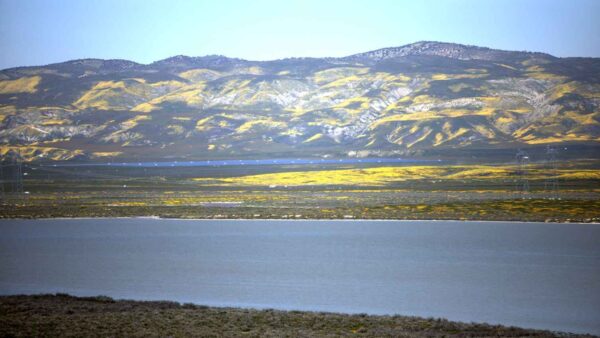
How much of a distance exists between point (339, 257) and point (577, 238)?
19.6 metres

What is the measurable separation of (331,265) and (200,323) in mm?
21909

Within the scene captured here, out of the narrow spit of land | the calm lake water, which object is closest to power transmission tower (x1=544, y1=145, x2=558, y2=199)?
the calm lake water

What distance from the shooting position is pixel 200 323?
27547mm

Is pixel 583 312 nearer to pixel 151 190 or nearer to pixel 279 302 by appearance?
pixel 279 302

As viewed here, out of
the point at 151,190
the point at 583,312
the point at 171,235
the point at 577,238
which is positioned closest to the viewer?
the point at 583,312

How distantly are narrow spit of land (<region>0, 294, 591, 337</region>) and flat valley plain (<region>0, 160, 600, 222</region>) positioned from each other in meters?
46.2

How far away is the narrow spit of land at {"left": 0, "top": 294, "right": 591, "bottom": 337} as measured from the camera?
25.8m

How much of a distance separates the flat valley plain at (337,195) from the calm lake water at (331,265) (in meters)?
5.80

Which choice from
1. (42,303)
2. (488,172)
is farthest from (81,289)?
(488,172)

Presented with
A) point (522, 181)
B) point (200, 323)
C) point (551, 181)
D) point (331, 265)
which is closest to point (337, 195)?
point (522, 181)

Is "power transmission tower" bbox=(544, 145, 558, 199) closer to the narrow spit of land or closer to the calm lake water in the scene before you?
the calm lake water

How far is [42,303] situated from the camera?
3116cm

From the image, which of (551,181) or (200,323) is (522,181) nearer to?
(551,181)

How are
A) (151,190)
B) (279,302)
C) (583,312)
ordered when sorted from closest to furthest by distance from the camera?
1. (583,312)
2. (279,302)
3. (151,190)
